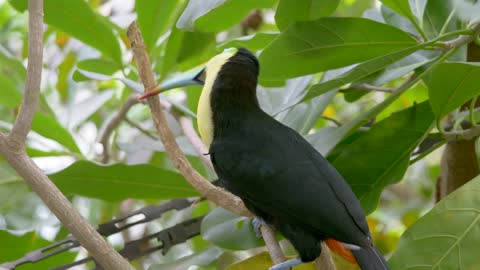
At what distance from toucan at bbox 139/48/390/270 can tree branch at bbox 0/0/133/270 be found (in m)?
0.20

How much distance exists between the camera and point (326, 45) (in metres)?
1.11

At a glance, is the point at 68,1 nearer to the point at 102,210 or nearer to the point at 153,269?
the point at 153,269

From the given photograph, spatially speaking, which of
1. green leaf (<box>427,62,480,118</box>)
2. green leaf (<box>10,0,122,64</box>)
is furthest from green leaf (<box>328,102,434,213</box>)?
green leaf (<box>10,0,122,64</box>)

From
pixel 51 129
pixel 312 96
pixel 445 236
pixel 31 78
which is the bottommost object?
pixel 445 236

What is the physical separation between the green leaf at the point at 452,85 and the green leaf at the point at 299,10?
0.68 feet

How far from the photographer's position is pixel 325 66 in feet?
3.73

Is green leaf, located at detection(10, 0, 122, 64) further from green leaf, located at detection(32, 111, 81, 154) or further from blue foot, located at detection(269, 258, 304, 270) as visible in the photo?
blue foot, located at detection(269, 258, 304, 270)

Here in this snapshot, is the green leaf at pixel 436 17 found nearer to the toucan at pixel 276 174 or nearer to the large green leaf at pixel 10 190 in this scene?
the toucan at pixel 276 174

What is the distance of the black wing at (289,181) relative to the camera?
1.02m

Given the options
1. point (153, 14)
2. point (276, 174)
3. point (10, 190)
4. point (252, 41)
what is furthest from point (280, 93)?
point (10, 190)

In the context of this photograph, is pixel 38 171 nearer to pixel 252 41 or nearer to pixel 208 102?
pixel 208 102

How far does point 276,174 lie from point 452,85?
0.87 ft

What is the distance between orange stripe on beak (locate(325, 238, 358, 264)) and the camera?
1062 millimetres

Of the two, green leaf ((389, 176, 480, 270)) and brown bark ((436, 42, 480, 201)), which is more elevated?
brown bark ((436, 42, 480, 201))
